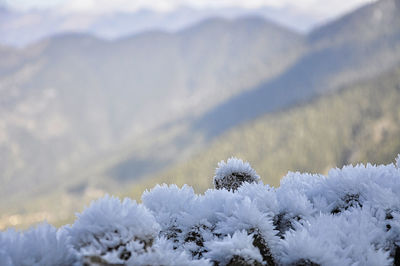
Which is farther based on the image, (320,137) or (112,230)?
(320,137)

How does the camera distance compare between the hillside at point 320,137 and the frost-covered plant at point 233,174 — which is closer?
the frost-covered plant at point 233,174

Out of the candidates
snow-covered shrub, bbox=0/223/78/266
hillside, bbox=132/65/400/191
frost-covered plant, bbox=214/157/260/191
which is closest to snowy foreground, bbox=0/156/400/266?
snow-covered shrub, bbox=0/223/78/266

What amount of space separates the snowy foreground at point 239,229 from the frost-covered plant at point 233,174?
2.13 ft

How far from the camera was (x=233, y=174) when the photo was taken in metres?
5.62

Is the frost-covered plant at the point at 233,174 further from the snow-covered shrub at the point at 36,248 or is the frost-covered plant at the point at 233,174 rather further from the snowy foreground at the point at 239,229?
the snow-covered shrub at the point at 36,248

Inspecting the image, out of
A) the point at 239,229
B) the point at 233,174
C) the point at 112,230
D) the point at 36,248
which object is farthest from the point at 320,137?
the point at 36,248

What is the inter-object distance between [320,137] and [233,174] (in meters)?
169

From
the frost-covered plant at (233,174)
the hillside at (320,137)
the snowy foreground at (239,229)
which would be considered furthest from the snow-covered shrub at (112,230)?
the hillside at (320,137)

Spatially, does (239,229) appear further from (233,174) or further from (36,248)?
(233,174)

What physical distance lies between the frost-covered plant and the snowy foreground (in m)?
0.65

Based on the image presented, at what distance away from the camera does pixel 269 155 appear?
173625mm

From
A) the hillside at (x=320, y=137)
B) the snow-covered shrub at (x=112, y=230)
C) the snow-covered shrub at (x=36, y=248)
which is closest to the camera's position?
the snow-covered shrub at (x=36, y=248)

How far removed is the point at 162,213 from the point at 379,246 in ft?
6.51

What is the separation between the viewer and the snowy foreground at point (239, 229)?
273 cm
